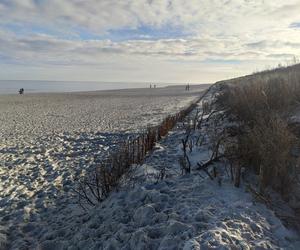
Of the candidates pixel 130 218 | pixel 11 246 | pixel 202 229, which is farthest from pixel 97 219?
pixel 202 229

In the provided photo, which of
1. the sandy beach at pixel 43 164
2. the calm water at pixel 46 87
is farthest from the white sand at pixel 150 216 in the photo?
the calm water at pixel 46 87

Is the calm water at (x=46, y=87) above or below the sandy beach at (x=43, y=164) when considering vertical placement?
below

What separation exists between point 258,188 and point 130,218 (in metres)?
1.64

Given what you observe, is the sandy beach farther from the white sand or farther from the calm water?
the calm water

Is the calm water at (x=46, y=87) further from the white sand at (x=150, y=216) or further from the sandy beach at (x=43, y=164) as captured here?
the white sand at (x=150, y=216)

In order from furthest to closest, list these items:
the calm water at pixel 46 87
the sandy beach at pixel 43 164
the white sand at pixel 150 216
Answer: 1. the calm water at pixel 46 87
2. the sandy beach at pixel 43 164
3. the white sand at pixel 150 216

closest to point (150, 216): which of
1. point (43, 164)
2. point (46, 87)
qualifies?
point (43, 164)

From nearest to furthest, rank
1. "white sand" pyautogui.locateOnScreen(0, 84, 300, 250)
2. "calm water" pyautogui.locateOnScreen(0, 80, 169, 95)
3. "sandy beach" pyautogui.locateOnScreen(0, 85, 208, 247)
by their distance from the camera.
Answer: "white sand" pyautogui.locateOnScreen(0, 84, 300, 250), "sandy beach" pyautogui.locateOnScreen(0, 85, 208, 247), "calm water" pyautogui.locateOnScreen(0, 80, 169, 95)

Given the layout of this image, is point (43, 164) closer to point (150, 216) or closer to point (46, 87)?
point (150, 216)

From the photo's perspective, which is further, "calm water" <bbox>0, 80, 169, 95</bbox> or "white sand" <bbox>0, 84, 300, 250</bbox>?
"calm water" <bbox>0, 80, 169, 95</bbox>

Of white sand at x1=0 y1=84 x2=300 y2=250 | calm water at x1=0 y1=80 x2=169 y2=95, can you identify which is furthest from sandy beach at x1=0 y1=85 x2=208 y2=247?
calm water at x1=0 y1=80 x2=169 y2=95

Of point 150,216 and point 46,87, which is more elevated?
point 150,216

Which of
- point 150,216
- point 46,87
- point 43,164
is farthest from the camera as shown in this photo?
point 46,87

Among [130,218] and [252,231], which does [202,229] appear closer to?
[252,231]
